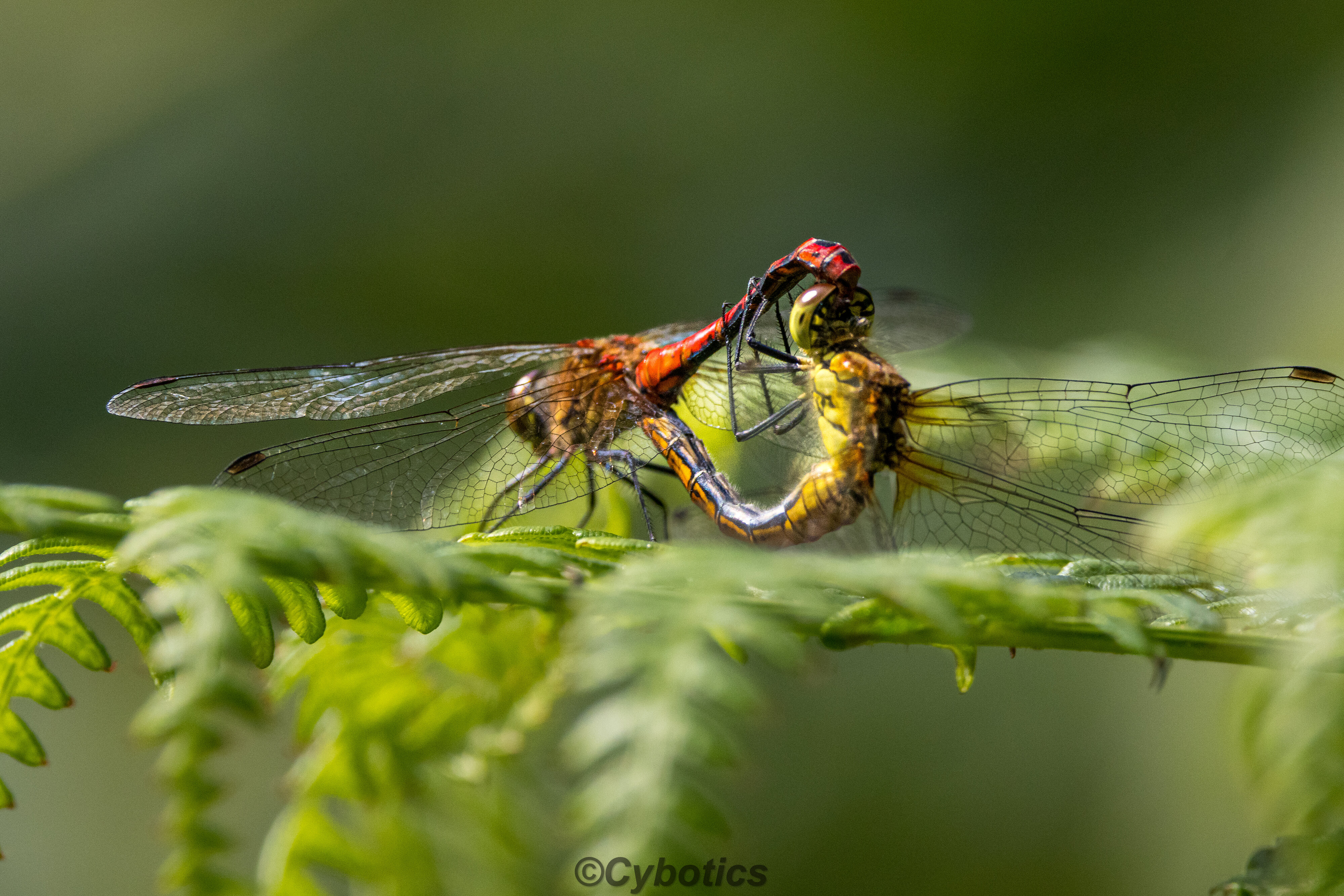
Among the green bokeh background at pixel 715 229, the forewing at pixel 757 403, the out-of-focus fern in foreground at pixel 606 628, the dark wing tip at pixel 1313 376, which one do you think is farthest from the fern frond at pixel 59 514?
the green bokeh background at pixel 715 229

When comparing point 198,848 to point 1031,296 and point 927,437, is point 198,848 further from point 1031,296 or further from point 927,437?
point 1031,296

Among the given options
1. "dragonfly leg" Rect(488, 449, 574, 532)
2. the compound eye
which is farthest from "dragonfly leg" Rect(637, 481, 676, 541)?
the compound eye

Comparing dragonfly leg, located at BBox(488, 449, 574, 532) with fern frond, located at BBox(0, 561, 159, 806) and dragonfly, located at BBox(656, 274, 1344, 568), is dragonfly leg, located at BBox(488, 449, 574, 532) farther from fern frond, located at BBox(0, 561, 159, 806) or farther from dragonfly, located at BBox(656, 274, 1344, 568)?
fern frond, located at BBox(0, 561, 159, 806)

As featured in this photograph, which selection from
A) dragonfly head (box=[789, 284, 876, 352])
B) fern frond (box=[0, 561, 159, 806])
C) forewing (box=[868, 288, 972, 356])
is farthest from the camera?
forewing (box=[868, 288, 972, 356])

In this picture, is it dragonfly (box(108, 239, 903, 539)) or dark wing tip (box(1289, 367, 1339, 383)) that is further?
dragonfly (box(108, 239, 903, 539))

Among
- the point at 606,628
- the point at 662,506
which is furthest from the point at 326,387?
the point at 606,628

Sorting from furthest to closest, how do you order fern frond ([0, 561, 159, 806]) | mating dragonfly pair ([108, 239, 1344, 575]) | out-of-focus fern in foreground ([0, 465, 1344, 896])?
mating dragonfly pair ([108, 239, 1344, 575]) → fern frond ([0, 561, 159, 806]) → out-of-focus fern in foreground ([0, 465, 1344, 896])
